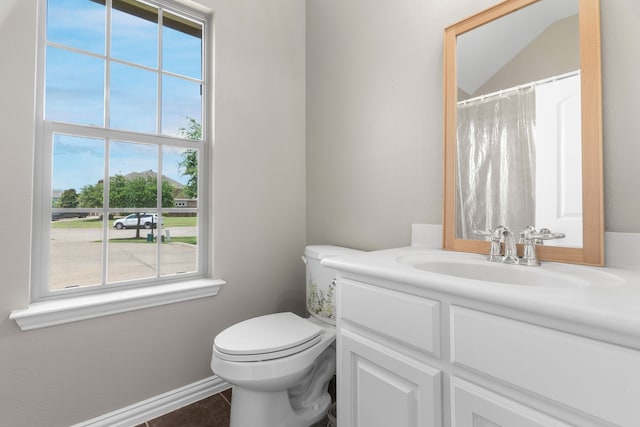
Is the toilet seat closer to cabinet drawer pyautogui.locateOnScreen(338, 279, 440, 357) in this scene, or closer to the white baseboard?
cabinet drawer pyautogui.locateOnScreen(338, 279, 440, 357)

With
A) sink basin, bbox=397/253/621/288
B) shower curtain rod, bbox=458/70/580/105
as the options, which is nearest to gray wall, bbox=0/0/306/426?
sink basin, bbox=397/253/621/288

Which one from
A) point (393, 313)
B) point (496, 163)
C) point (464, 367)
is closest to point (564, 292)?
point (464, 367)

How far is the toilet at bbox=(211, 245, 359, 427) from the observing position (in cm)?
120

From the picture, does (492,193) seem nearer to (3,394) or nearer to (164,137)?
(164,137)

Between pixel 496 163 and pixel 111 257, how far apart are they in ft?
5.78

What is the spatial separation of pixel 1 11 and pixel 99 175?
0.68 metres

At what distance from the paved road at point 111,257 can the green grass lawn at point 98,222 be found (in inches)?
0.7

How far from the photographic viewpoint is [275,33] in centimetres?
198

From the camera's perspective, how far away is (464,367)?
74cm

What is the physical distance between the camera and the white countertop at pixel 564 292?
53 cm

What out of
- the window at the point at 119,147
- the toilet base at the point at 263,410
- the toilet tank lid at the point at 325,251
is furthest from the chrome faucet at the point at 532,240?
the window at the point at 119,147

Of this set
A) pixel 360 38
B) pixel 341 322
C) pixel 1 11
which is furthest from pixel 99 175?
pixel 360 38

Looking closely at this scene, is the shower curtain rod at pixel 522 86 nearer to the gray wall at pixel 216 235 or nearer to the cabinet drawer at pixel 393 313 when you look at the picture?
the cabinet drawer at pixel 393 313

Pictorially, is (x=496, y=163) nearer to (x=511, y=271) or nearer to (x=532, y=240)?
(x=532, y=240)
